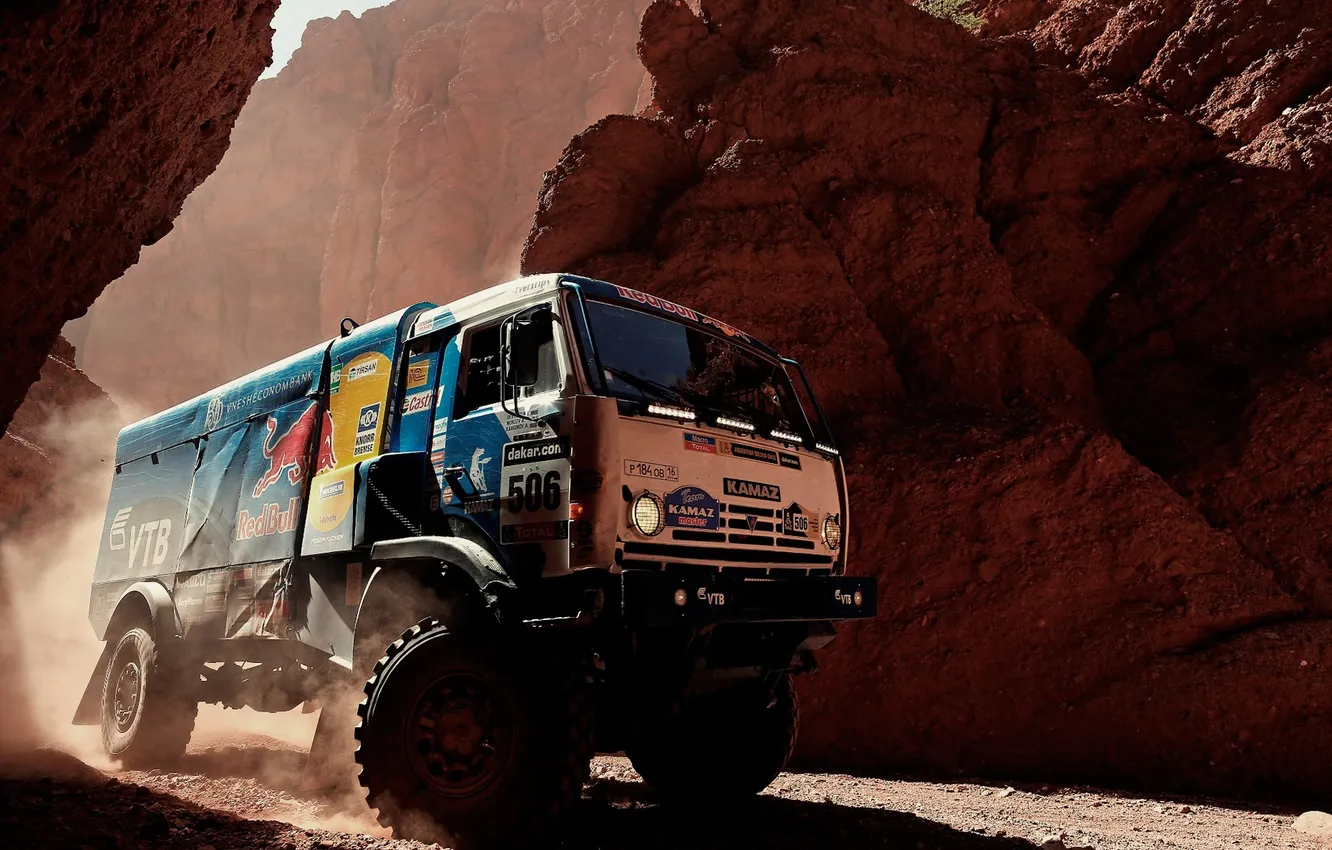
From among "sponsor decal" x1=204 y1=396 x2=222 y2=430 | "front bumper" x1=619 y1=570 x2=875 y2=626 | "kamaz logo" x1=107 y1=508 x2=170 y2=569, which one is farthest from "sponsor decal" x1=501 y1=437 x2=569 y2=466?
"kamaz logo" x1=107 y1=508 x2=170 y2=569

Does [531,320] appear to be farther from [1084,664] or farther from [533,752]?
[1084,664]

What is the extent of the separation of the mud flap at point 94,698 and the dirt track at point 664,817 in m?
1.45

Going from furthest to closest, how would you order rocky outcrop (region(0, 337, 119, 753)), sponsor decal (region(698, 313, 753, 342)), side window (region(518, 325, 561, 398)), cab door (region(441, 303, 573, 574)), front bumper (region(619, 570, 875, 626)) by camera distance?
rocky outcrop (region(0, 337, 119, 753))
sponsor decal (region(698, 313, 753, 342))
side window (region(518, 325, 561, 398))
cab door (region(441, 303, 573, 574))
front bumper (region(619, 570, 875, 626))

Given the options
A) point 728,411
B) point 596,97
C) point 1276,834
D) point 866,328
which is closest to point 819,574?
point 728,411

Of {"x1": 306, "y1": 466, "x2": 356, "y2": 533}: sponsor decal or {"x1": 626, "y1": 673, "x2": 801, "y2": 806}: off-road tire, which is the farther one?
{"x1": 626, "y1": 673, "x2": 801, "y2": 806}: off-road tire

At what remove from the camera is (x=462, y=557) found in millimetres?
5660

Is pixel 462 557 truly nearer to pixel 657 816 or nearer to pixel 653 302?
pixel 653 302

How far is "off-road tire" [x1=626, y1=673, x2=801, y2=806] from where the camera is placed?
278 inches

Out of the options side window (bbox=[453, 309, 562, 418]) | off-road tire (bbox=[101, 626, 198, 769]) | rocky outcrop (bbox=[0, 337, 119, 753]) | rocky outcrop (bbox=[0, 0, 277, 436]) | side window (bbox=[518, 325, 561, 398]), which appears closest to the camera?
rocky outcrop (bbox=[0, 0, 277, 436])

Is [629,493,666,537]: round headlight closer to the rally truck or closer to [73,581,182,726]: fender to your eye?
the rally truck

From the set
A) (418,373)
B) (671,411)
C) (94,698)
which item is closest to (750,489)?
(671,411)

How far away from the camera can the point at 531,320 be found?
5.80 meters

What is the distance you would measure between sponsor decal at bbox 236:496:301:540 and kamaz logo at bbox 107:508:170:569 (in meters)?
1.71

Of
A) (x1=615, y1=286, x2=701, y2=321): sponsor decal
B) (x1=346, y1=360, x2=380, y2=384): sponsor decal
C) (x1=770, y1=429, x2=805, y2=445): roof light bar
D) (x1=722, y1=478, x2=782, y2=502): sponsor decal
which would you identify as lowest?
(x1=722, y1=478, x2=782, y2=502): sponsor decal
